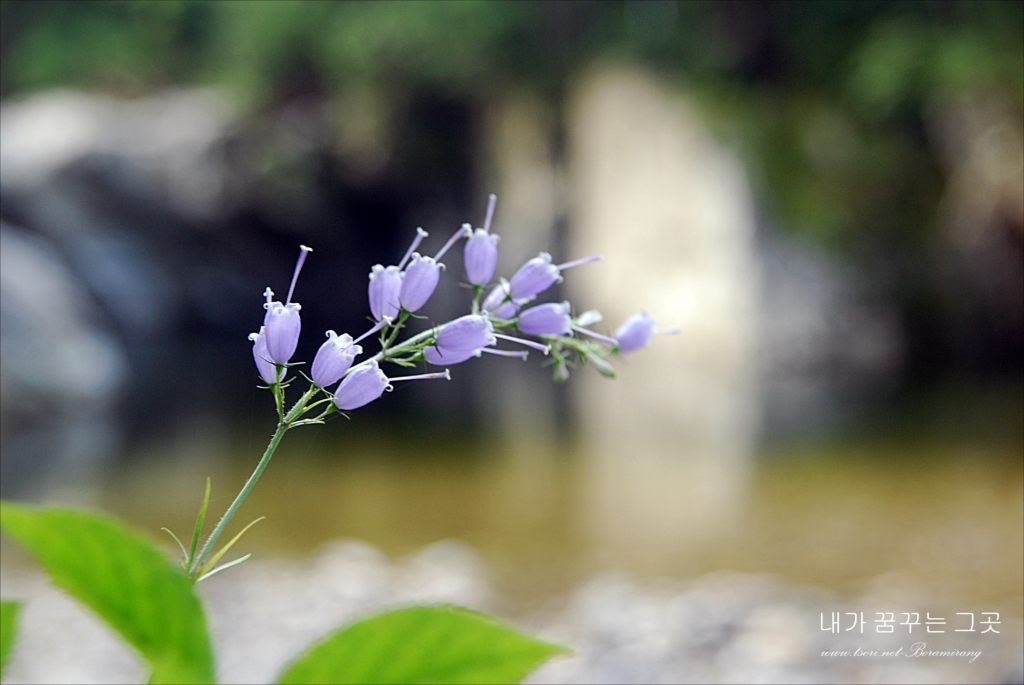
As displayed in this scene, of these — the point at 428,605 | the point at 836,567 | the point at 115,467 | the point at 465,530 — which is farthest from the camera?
the point at 115,467

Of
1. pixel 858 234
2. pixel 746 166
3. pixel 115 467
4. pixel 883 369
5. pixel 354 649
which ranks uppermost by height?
pixel 746 166

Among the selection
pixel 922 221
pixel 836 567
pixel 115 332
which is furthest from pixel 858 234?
pixel 115 332

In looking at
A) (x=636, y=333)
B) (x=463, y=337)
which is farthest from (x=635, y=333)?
(x=463, y=337)

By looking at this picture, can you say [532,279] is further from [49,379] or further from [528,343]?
[49,379]

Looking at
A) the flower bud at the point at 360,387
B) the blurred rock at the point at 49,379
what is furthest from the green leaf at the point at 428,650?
the blurred rock at the point at 49,379

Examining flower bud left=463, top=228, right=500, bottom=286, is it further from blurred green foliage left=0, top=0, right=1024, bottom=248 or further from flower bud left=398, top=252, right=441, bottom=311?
blurred green foliage left=0, top=0, right=1024, bottom=248

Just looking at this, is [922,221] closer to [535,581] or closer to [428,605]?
[535,581]
